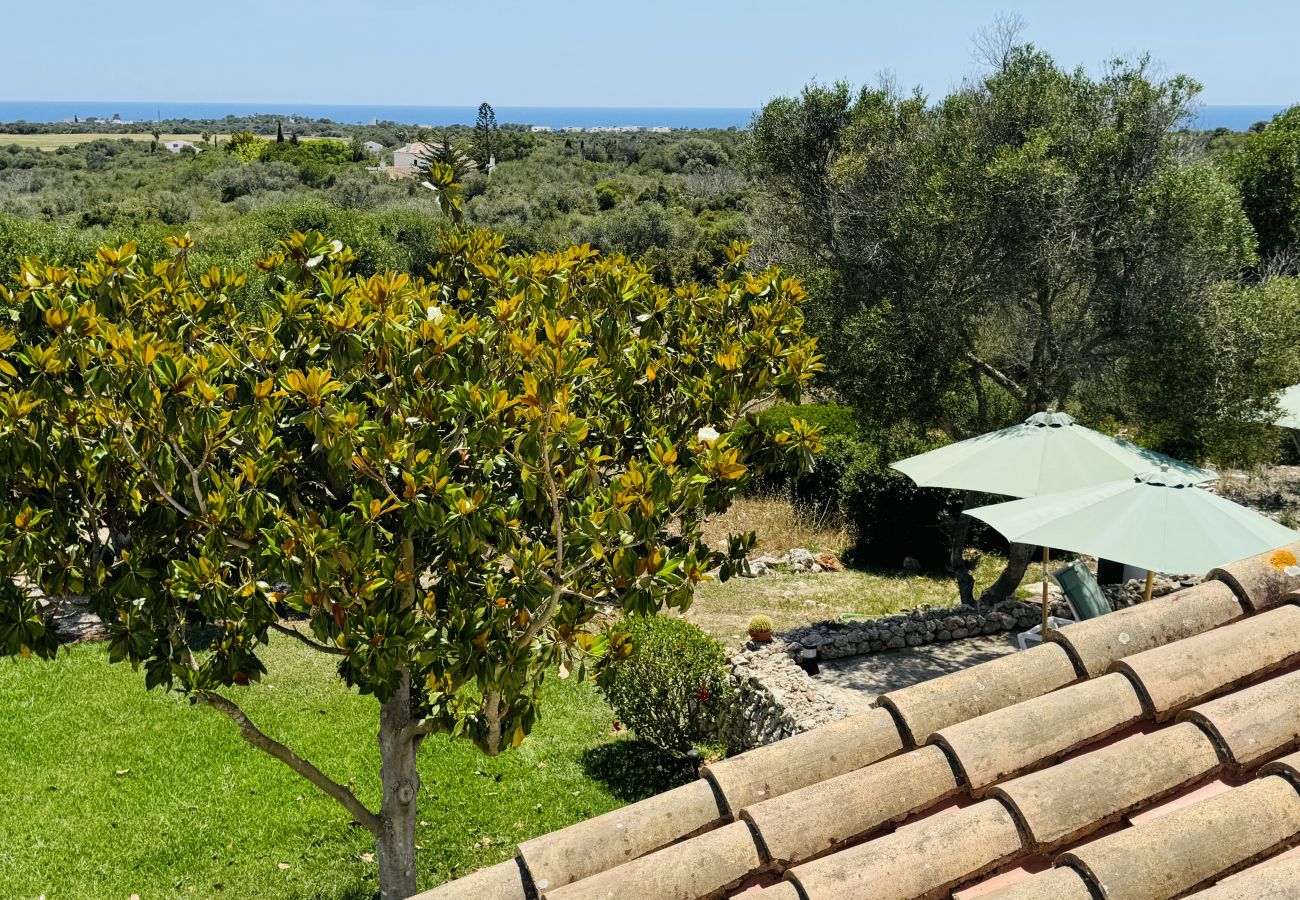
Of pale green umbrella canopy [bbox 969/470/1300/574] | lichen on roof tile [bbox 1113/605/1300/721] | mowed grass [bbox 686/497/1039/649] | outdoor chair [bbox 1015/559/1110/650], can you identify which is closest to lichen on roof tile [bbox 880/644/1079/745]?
lichen on roof tile [bbox 1113/605/1300/721]

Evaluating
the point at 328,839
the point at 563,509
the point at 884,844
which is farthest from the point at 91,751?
the point at 884,844

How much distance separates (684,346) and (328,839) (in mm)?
5509

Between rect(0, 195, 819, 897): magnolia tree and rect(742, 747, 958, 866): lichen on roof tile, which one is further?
rect(0, 195, 819, 897): magnolia tree

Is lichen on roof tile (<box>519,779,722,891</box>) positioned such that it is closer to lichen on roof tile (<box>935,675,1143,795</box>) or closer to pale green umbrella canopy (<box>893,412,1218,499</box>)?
lichen on roof tile (<box>935,675,1143,795</box>)

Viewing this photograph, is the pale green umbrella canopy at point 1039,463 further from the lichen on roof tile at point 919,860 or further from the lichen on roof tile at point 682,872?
the lichen on roof tile at point 682,872

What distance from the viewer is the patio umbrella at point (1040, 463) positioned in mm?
11391

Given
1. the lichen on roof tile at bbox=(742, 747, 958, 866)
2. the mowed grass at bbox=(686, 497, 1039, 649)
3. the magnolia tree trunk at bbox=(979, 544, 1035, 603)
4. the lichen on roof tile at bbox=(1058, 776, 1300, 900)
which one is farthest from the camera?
the mowed grass at bbox=(686, 497, 1039, 649)

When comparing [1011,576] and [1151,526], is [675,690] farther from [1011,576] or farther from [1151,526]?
[1011,576]

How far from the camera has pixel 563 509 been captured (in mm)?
5848

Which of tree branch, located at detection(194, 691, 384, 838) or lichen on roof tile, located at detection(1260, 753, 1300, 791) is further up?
lichen on roof tile, located at detection(1260, 753, 1300, 791)

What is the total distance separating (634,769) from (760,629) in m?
2.56

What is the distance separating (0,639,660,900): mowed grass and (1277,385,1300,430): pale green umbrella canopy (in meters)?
9.68

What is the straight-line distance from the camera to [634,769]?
425 inches

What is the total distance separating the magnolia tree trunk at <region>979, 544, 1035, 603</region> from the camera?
13.5m
